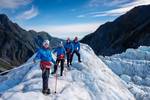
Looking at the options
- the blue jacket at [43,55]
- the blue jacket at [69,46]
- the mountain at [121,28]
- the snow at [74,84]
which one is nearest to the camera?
the blue jacket at [43,55]

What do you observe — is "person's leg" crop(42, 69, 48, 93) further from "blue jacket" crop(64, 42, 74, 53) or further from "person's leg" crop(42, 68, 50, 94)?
"blue jacket" crop(64, 42, 74, 53)

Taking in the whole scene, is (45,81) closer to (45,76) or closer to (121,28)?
(45,76)

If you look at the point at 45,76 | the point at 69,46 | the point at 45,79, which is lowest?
the point at 45,79

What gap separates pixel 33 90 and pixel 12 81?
4.78 m

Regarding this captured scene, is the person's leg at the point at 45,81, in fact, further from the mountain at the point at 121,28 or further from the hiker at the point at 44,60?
the mountain at the point at 121,28

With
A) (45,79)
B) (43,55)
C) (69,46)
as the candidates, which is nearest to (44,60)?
(43,55)

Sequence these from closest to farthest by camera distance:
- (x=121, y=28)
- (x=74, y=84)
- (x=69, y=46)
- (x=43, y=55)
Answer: (x=43, y=55) < (x=74, y=84) < (x=69, y=46) < (x=121, y=28)

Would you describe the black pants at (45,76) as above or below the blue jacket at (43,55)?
below

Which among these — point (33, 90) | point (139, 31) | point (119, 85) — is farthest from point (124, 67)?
point (139, 31)

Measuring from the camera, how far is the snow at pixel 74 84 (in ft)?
68.5

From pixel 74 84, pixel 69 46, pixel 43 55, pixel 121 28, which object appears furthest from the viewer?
pixel 121 28

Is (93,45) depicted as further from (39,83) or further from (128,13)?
(39,83)

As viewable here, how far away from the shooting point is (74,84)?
76.9ft

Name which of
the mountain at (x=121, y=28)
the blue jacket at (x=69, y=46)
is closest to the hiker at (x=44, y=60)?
the blue jacket at (x=69, y=46)
